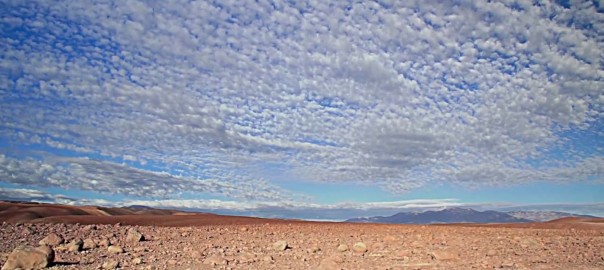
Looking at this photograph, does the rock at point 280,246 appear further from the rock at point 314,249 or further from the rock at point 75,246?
the rock at point 75,246

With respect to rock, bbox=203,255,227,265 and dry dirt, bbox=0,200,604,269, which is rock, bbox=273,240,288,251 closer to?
dry dirt, bbox=0,200,604,269

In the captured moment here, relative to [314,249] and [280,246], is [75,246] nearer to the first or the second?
[280,246]

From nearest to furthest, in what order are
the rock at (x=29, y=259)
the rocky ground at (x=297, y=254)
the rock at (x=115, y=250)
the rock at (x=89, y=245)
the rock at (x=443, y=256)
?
1. the rock at (x=29, y=259)
2. the rocky ground at (x=297, y=254)
3. the rock at (x=443, y=256)
4. the rock at (x=115, y=250)
5. the rock at (x=89, y=245)

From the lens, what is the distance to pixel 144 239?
14148 mm

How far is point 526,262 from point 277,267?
18.0 ft

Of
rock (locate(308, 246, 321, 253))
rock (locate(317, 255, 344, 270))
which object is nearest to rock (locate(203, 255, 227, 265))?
rock (locate(317, 255, 344, 270))

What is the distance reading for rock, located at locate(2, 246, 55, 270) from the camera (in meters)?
8.01

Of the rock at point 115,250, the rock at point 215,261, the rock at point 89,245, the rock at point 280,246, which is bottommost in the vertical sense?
the rock at point 215,261

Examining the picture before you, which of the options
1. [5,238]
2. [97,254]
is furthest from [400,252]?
[5,238]

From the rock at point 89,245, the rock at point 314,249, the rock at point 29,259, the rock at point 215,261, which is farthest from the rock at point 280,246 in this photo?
the rock at point 29,259

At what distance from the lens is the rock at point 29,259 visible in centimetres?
801

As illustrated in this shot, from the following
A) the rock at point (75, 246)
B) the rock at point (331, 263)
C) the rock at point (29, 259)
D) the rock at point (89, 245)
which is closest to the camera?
the rock at point (29, 259)

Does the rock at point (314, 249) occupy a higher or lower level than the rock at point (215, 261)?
higher

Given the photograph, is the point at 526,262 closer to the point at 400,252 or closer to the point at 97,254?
the point at 400,252
